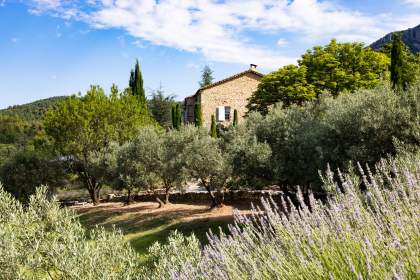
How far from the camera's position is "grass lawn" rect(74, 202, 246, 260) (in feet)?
65.2

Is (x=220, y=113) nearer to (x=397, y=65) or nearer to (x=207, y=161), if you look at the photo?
(x=397, y=65)

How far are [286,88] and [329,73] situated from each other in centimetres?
413

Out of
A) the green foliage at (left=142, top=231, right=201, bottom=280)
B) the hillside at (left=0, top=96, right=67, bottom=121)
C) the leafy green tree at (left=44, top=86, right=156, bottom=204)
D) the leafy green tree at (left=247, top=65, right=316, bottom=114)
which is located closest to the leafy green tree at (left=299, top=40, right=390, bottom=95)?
the leafy green tree at (left=247, top=65, right=316, bottom=114)

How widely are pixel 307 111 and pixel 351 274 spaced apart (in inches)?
663

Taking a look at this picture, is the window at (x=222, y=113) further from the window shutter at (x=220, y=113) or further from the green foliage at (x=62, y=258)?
the green foliage at (x=62, y=258)

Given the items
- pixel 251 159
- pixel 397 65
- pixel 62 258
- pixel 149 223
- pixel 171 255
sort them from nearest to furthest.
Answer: pixel 62 258 < pixel 171 255 < pixel 251 159 < pixel 149 223 < pixel 397 65

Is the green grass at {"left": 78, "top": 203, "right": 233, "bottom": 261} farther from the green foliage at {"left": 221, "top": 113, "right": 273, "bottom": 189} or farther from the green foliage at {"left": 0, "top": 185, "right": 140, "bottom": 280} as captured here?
the green foliage at {"left": 0, "top": 185, "right": 140, "bottom": 280}

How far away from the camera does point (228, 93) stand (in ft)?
174

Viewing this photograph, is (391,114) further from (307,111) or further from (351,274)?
(351,274)

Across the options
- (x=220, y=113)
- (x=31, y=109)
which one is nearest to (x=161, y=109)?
(x=220, y=113)

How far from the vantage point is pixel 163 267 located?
20.1ft

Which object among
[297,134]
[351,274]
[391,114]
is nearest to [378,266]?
[351,274]

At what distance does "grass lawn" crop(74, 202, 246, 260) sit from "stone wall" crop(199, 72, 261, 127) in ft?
83.8

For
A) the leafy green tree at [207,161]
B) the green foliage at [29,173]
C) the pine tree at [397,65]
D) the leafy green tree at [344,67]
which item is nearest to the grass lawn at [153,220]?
the leafy green tree at [207,161]
